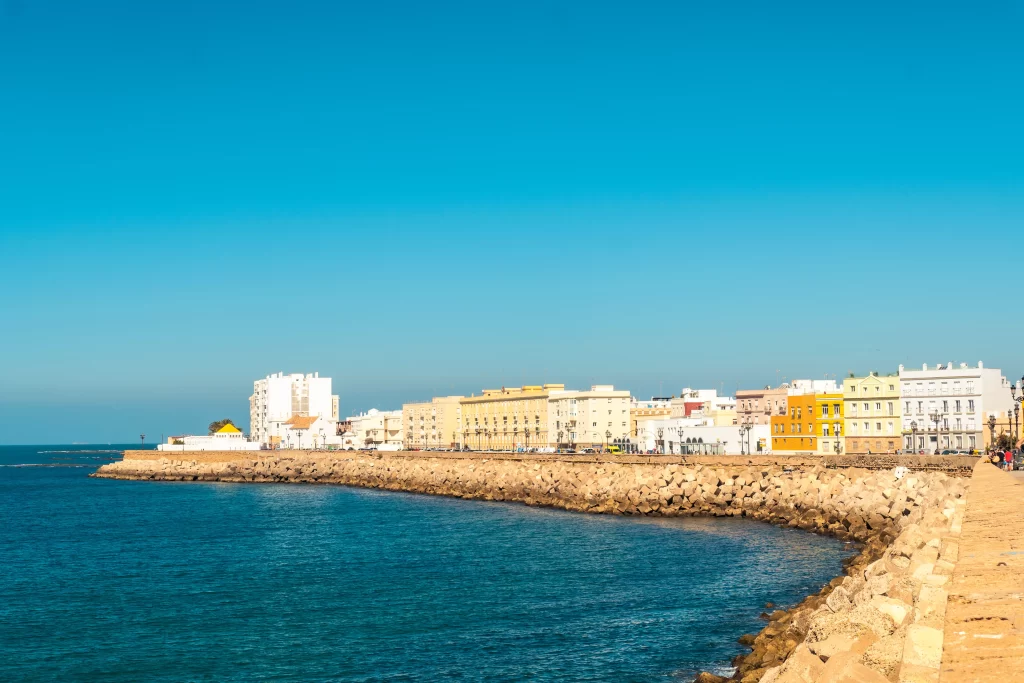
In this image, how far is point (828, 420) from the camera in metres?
79.9

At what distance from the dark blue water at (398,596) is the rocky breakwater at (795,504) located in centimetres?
224

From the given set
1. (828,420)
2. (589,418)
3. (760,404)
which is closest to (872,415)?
(828,420)

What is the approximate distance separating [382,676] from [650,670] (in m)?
5.56

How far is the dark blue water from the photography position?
70.2 ft

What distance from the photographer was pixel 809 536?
4019 centimetres

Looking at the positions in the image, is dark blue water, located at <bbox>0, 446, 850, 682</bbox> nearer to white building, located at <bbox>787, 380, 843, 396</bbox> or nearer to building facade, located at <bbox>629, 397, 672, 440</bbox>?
white building, located at <bbox>787, 380, 843, 396</bbox>

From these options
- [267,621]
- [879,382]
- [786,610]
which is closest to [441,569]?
[267,621]

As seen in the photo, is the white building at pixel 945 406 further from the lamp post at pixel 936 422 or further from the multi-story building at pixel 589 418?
the multi-story building at pixel 589 418

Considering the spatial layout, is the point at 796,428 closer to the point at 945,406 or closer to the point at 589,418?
the point at 945,406

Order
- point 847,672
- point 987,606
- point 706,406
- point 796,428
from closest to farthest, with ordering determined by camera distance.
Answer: point 847,672 < point 987,606 < point 796,428 < point 706,406

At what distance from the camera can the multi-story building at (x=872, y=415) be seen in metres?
78.2

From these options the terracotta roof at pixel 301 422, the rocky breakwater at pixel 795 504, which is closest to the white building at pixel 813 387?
the rocky breakwater at pixel 795 504

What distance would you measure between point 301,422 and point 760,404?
69.3 meters

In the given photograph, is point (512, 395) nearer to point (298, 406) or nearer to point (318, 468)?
point (318, 468)
